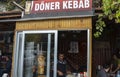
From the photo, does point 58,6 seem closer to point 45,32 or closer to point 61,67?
point 45,32

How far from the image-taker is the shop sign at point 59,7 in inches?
439

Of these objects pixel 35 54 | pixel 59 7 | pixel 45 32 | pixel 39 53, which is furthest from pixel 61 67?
pixel 59 7

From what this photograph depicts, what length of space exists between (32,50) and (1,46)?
364cm

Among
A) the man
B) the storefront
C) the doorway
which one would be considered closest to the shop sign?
the storefront

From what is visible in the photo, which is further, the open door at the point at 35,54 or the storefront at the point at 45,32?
the open door at the point at 35,54

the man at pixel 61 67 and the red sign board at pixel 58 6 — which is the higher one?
the red sign board at pixel 58 6

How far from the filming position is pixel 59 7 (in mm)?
11570

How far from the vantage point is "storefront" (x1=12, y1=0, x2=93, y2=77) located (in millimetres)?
11141

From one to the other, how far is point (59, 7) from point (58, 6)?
0.18 feet

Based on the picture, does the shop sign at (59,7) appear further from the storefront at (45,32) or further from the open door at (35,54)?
the open door at (35,54)

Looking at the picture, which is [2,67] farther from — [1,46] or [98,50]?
[98,50]

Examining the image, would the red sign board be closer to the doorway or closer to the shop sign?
the shop sign

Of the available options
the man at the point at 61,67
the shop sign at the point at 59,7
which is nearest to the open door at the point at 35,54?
the man at the point at 61,67

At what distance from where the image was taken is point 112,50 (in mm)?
13172
